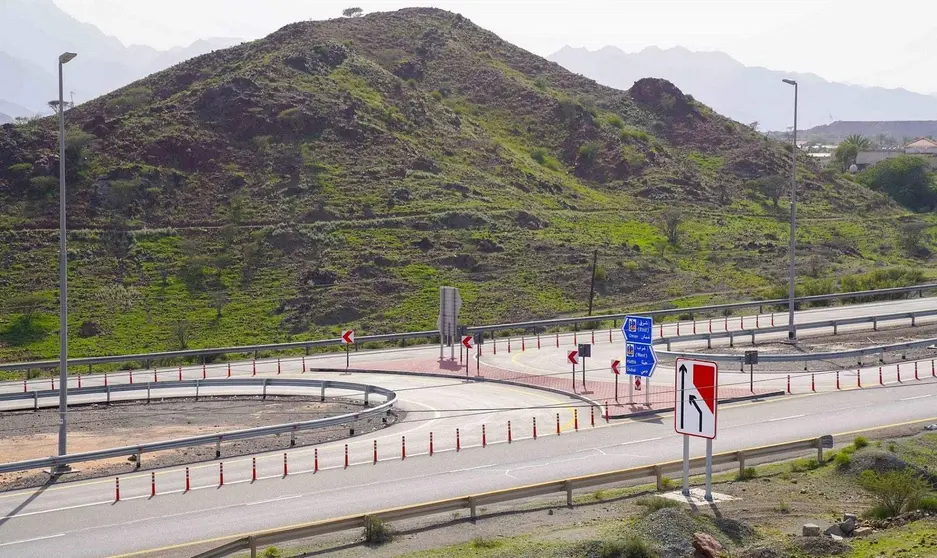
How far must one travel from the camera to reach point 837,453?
23.0 metres

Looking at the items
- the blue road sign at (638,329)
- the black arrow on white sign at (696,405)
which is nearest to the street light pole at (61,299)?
the black arrow on white sign at (696,405)

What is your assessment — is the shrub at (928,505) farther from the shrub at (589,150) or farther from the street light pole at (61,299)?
the shrub at (589,150)

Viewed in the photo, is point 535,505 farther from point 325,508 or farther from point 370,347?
point 370,347

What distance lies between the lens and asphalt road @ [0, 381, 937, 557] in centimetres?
1848

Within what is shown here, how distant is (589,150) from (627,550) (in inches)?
3712

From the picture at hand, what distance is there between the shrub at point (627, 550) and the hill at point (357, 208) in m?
46.6

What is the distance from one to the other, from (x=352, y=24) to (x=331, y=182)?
2200 inches

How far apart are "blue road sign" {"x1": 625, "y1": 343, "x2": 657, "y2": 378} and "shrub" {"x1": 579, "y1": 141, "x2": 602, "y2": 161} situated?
77.4 metres

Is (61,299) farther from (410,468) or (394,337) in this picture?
(394,337)

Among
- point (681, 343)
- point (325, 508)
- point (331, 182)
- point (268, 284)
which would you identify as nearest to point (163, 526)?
point (325, 508)

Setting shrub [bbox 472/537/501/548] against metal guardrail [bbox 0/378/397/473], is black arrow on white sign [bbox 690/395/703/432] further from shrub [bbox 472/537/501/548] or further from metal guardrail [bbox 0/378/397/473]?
metal guardrail [bbox 0/378/397/473]

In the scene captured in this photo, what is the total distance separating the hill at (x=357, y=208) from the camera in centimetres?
6638

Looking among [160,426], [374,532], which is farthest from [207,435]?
[374,532]

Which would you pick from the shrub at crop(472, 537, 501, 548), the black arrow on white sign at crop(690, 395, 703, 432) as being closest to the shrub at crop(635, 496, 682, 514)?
the black arrow on white sign at crop(690, 395, 703, 432)
